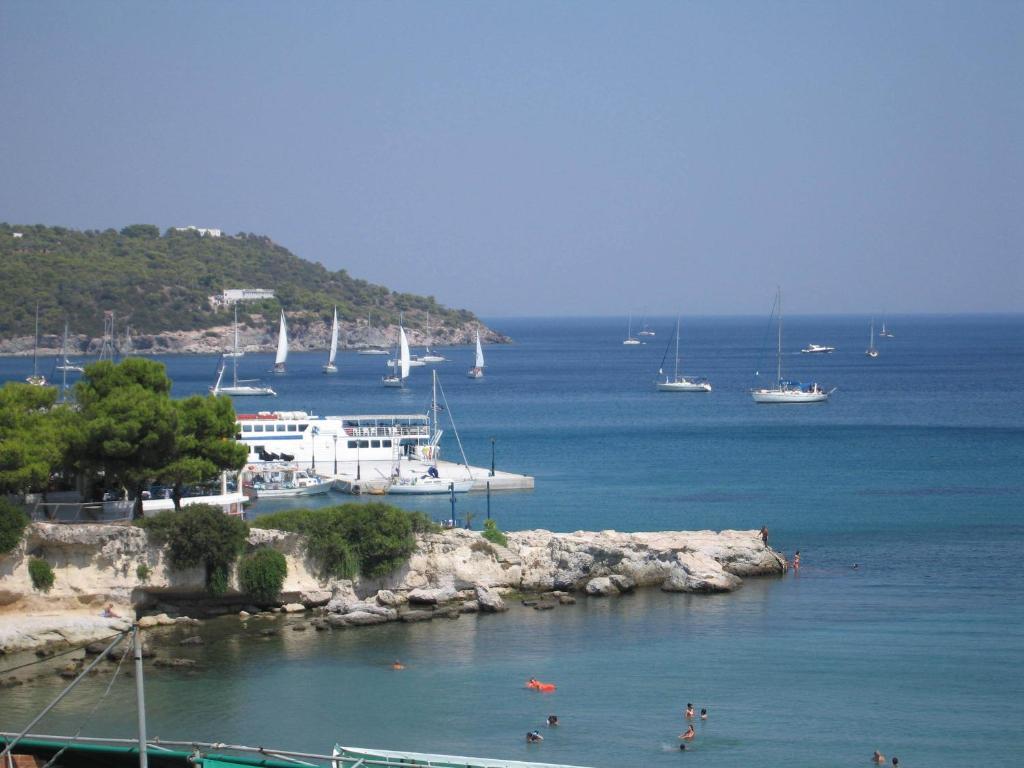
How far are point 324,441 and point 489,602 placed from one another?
101ft

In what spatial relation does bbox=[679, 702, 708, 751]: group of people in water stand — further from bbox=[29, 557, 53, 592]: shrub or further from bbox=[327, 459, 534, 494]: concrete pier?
bbox=[327, 459, 534, 494]: concrete pier

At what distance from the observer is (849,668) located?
29.0 metres

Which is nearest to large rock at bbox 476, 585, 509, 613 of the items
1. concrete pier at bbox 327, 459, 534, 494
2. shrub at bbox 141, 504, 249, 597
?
shrub at bbox 141, 504, 249, 597

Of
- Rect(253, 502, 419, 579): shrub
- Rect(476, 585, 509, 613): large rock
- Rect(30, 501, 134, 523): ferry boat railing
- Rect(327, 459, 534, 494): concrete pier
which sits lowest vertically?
Rect(476, 585, 509, 613): large rock

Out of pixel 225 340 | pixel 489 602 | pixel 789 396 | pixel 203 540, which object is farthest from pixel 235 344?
pixel 489 602

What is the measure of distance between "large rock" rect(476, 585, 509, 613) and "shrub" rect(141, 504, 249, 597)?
591cm

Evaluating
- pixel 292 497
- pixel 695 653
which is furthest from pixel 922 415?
pixel 695 653

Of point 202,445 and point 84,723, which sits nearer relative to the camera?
point 84,723

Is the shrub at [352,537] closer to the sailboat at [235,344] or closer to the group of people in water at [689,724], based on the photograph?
the group of people in water at [689,724]

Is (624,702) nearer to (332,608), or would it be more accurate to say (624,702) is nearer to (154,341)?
(332,608)

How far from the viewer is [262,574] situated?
33219mm

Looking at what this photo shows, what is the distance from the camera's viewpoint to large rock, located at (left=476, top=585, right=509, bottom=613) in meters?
33.6

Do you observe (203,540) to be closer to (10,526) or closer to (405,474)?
(10,526)

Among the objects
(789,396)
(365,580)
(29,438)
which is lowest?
(365,580)
